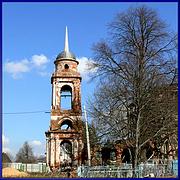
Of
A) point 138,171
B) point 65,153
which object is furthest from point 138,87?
point 65,153

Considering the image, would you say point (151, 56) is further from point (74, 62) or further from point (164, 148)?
point (74, 62)

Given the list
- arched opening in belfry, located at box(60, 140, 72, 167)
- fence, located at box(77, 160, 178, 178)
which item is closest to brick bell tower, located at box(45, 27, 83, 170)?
arched opening in belfry, located at box(60, 140, 72, 167)

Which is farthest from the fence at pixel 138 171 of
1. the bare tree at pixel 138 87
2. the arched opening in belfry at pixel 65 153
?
the arched opening in belfry at pixel 65 153

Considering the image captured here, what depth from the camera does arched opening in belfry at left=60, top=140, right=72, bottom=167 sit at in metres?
38.0

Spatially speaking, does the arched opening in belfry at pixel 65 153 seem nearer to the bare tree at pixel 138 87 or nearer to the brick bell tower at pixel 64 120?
the brick bell tower at pixel 64 120

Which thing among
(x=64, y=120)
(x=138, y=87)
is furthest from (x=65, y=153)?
(x=138, y=87)

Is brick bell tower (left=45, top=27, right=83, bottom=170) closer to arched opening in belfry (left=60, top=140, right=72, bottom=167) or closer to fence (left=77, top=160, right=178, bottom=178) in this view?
arched opening in belfry (left=60, top=140, right=72, bottom=167)

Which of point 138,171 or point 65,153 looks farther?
point 65,153

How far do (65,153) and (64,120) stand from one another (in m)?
4.27

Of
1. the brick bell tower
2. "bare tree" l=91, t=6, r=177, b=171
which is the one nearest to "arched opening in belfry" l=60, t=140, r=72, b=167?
the brick bell tower

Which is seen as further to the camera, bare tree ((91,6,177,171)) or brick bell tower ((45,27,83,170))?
brick bell tower ((45,27,83,170))

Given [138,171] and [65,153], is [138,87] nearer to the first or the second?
[138,171]

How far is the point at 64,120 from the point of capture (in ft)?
126

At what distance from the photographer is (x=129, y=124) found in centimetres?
2372
